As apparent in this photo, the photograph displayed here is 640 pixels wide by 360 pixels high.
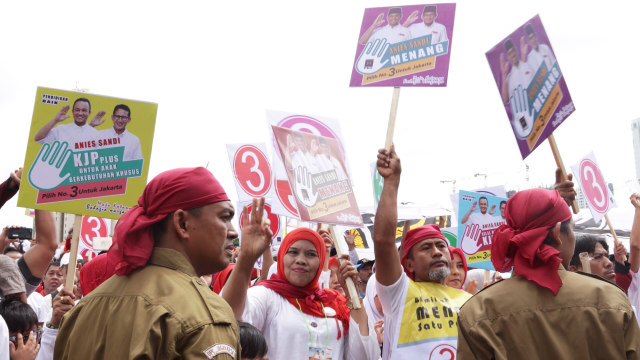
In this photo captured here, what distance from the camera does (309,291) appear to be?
444 centimetres

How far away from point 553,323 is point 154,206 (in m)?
1.84

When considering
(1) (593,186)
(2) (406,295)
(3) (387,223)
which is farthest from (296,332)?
(1) (593,186)

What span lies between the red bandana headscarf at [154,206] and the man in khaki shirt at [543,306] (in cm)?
139

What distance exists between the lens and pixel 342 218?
4637 mm

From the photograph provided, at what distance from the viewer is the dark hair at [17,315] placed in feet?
12.9

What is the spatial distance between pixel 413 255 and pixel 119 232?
2695 mm

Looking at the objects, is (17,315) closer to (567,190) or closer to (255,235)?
(255,235)

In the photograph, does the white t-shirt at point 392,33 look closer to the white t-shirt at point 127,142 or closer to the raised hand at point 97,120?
the white t-shirt at point 127,142

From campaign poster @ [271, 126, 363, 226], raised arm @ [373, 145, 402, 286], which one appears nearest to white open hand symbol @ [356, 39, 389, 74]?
campaign poster @ [271, 126, 363, 226]

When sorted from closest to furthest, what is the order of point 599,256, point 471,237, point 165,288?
point 165,288 < point 599,256 < point 471,237

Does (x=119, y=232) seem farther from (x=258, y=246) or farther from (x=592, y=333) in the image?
(x=592, y=333)

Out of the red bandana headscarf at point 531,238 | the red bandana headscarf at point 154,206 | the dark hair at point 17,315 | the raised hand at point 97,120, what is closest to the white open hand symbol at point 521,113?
the red bandana headscarf at point 531,238

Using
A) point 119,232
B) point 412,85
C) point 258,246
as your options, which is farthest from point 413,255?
point 119,232

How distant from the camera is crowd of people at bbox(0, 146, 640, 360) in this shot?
2033 millimetres
